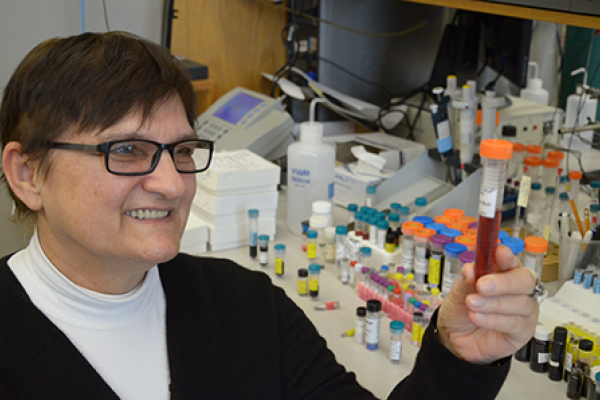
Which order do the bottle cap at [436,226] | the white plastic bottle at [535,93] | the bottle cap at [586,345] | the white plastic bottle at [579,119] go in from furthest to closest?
the white plastic bottle at [535,93] < the white plastic bottle at [579,119] < the bottle cap at [436,226] < the bottle cap at [586,345]

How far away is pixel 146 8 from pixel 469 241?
1375mm

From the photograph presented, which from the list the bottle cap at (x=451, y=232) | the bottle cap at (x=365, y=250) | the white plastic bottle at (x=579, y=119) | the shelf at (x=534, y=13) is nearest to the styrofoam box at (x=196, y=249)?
the bottle cap at (x=365, y=250)

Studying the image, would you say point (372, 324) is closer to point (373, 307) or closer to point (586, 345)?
point (373, 307)

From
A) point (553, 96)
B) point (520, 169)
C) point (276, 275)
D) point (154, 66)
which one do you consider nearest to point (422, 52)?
point (553, 96)

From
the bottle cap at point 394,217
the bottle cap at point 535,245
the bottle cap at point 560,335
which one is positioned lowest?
the bottle cap at point 560,335

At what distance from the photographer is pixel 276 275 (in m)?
1.66

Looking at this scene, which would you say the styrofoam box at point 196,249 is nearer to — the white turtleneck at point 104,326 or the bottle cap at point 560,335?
the white turtleneck at point 104,326

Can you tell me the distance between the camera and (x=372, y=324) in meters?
1.31

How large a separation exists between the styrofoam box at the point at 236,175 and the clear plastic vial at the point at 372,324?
0.61m

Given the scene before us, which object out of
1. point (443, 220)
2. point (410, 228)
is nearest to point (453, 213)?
point (443, 220)

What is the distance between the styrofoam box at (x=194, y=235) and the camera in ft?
5.73

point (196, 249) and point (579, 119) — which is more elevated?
point (579, 119)

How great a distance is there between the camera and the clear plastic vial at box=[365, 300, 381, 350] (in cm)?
131

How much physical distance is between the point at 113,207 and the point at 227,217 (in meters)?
0.88
